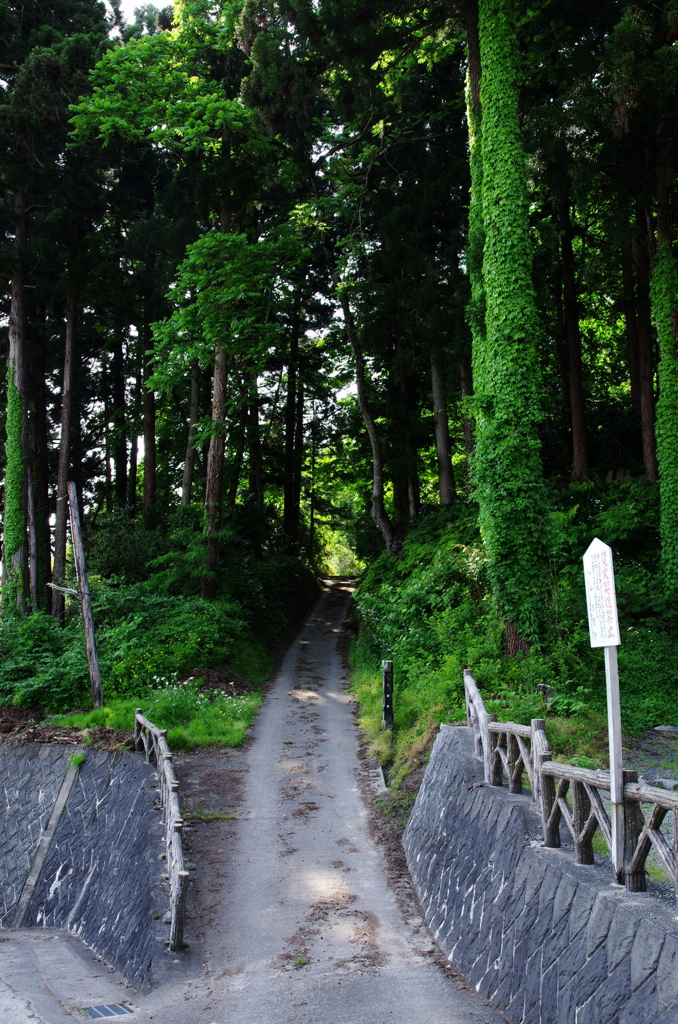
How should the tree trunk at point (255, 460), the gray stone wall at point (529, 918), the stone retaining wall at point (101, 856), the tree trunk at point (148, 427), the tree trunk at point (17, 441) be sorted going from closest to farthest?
the gray stone wall at point (529, 918) → the stone retaining wall at point (101, 856) → the tree trunk at point (17, 441) → the tree trunk at point (148, 427) → the tree trunk at point (255, 460)

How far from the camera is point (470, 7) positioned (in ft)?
49.9

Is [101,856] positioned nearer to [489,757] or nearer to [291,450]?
[489,757]

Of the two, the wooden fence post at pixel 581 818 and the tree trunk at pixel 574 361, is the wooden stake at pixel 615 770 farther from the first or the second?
the tree trunk at pixel 574 361

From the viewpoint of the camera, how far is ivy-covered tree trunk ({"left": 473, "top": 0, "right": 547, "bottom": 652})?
494 inches

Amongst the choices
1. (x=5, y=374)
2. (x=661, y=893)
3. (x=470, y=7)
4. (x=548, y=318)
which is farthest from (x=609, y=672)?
(x=5, y=374)

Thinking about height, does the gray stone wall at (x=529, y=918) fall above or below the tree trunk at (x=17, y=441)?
below

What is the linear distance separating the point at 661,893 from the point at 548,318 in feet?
68.2

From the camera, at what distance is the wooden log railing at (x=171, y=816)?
7363 millimetres

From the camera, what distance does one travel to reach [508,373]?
42.1 ft

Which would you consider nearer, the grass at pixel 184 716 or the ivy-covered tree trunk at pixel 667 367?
the grass at pixel 184 716

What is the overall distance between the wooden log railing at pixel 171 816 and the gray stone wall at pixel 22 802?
200 cm

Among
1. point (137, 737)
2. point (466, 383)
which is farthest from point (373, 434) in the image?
point (137, 737)

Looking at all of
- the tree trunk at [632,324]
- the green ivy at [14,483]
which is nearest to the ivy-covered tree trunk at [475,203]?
the tree trunk at [632,324]

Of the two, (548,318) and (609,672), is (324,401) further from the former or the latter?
(609,672)
